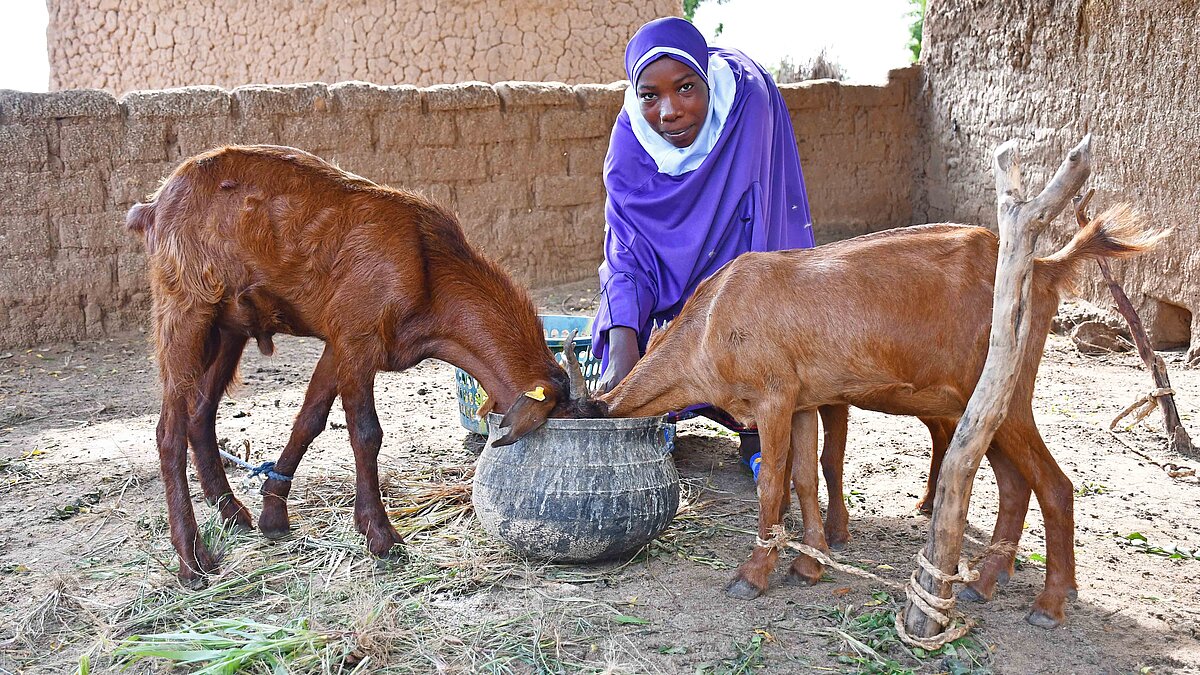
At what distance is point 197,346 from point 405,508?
1200 mm

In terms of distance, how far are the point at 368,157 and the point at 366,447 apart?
4.96 meters

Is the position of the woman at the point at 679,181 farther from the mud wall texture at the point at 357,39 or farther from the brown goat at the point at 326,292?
the mud wall texture at the point at 357,39

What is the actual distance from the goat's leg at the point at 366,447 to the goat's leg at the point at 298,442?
0.32m

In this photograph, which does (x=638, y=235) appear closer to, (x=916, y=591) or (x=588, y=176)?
(x=916, y=591)

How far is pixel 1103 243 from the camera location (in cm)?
327

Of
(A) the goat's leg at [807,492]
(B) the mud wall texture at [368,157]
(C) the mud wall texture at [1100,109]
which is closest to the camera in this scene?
(A) the goat's leg at [807,492]

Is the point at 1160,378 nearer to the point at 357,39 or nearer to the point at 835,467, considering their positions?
the point at 835,467

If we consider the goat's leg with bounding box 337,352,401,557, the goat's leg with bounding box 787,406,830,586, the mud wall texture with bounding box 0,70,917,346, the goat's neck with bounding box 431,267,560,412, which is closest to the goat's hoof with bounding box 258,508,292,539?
the goat's leg with bounding box 337,352,401,557

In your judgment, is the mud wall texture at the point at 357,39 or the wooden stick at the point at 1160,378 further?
the mud wall texture at the point at 357,39

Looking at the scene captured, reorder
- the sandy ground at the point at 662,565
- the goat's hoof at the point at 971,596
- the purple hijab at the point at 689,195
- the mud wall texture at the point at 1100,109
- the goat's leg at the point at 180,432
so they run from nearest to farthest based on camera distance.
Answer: the sandy ground at the point at 662,565 < the goat's hoof at the point at 971,596 < the goat's leg at the point at 180,432 < the purple hijab at the point at 689,195 < the mud wall texture at the point at 1100,109

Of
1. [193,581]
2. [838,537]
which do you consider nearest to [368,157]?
[193,581]

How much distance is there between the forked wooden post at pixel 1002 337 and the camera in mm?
2859

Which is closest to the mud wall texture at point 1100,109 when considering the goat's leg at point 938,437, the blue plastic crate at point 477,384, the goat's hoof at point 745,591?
the goat's leg at point 938,437

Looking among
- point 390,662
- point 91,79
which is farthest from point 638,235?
point 91,79
